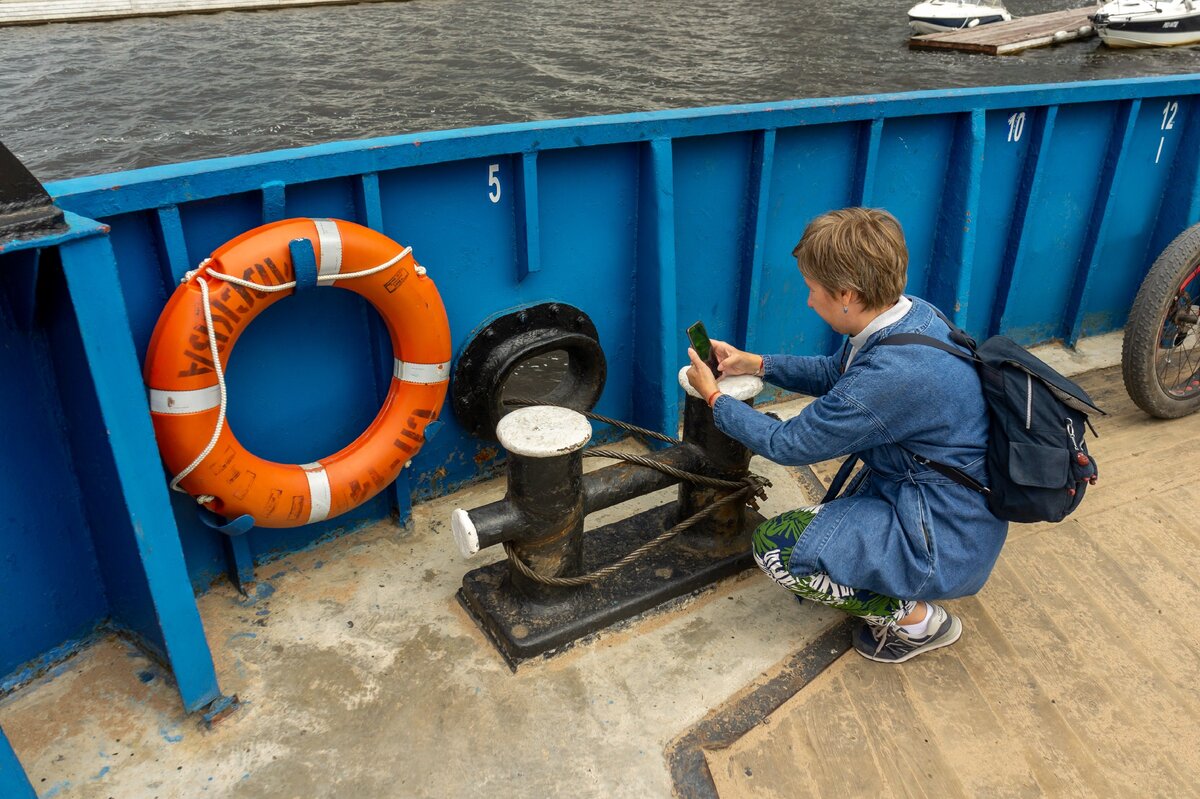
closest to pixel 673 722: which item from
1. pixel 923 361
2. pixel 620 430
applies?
pixel 923 361

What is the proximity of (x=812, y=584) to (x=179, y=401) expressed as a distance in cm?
154

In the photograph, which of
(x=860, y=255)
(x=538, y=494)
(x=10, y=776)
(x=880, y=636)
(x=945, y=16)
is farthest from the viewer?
(x=945, y=16)

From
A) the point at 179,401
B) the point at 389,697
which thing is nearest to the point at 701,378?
the point at 389,697

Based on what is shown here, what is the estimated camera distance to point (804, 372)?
229 cm

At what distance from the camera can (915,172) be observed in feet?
11.0

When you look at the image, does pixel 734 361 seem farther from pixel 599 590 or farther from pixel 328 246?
pixel 328 246

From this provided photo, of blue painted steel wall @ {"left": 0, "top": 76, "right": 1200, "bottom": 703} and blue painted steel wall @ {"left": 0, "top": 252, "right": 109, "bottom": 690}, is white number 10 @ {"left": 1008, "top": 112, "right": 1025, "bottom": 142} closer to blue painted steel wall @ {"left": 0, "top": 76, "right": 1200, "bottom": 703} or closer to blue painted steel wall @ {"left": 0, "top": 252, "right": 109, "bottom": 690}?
blue painted steel wall @ {"left": 0, "top": 76, "right": 1200, "bottom": 703}

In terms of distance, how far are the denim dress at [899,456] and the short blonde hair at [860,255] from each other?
0.10 metres

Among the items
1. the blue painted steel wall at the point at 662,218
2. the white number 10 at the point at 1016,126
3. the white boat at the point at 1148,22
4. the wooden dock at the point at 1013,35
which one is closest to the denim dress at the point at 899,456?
the blue painted steel wall at the point at 662,218

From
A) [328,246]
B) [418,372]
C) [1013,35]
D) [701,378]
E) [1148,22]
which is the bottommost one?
[1013,35]

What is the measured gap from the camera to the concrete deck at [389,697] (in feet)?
6.18

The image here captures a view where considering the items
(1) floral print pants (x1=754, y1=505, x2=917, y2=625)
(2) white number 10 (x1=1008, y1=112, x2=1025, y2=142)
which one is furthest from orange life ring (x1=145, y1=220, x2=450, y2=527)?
(2) white number 10 (x1=1008, y1=112, x2=1025, y2=142)

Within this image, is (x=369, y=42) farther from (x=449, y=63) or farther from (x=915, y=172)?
(x=915, y=172)

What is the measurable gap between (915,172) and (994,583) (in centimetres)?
166
